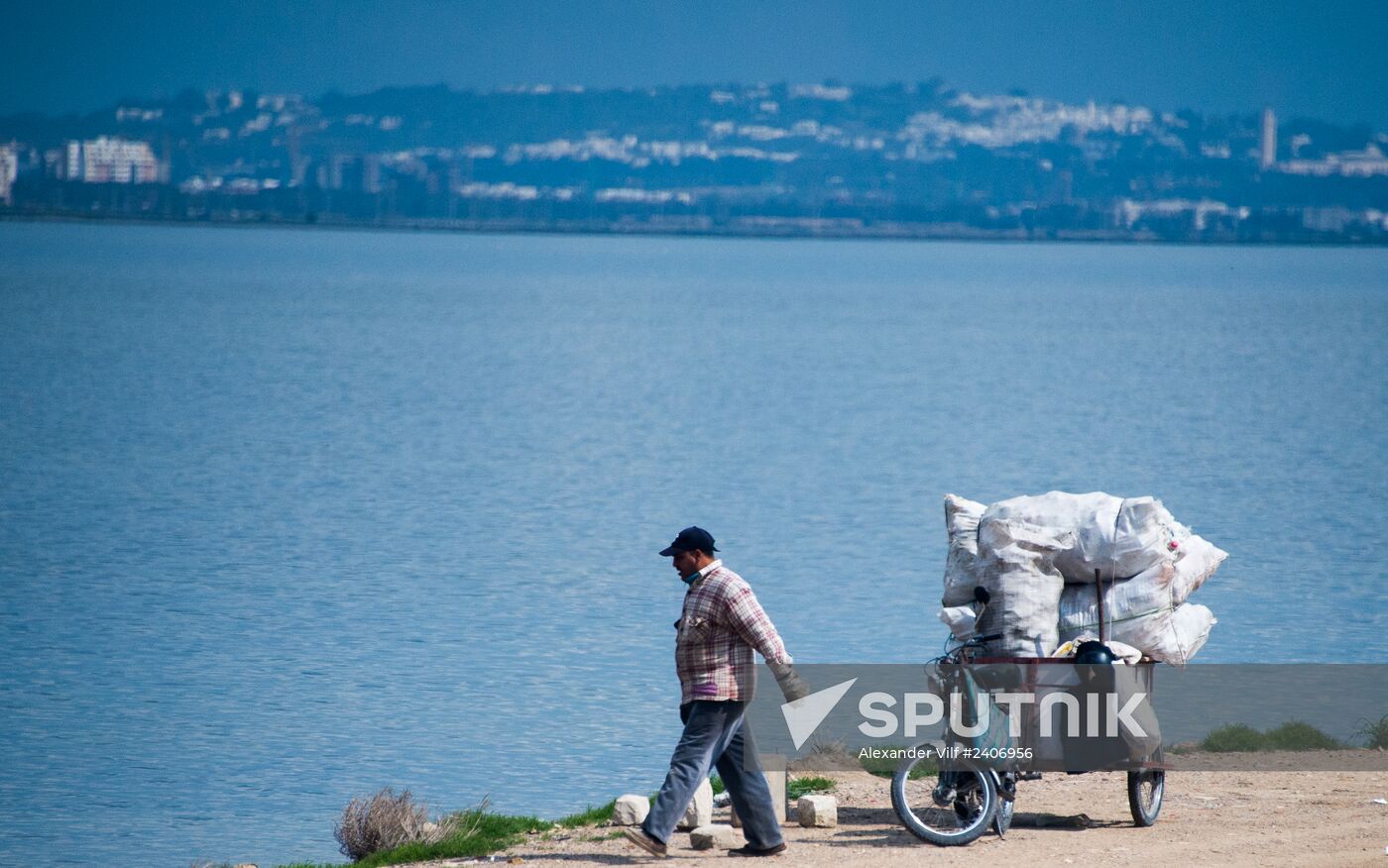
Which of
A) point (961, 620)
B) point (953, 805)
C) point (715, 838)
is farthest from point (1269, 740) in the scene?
point (715, 838)

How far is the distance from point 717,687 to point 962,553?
1.68 meters

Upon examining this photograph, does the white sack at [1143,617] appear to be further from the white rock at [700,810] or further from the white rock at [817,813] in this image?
the white rock at [700,810]

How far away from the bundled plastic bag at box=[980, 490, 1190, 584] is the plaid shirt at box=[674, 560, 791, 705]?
1556 millimetres

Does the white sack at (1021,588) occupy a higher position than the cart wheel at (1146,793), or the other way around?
the white sack at (1021,588)

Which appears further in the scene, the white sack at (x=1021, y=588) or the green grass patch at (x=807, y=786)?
Result: the green grass patch at (x=807, y=786)

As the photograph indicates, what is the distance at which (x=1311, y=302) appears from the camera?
126250 millimetres

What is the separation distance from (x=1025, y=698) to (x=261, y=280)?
129 m

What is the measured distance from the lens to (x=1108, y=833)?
9.73 metres

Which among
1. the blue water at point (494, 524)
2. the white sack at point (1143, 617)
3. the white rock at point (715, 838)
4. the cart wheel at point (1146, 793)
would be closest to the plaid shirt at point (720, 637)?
the white rock at point (715, 838)

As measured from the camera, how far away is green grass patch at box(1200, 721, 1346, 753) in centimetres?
1238

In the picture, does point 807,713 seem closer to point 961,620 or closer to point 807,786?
point 807,786

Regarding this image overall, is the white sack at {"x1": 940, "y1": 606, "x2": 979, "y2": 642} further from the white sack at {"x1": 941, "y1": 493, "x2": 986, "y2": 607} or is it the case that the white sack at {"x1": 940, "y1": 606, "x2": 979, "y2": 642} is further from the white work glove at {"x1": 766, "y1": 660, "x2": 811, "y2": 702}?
the white work glove at {"x1": 766, "y1": 660, "x2": 811, "y2": 702}

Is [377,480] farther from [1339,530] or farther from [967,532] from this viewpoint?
[967,532]

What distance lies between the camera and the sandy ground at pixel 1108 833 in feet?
30.1
